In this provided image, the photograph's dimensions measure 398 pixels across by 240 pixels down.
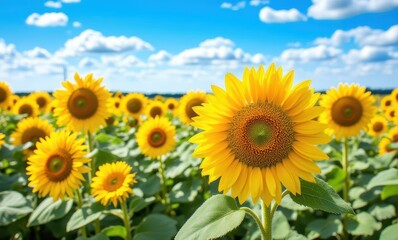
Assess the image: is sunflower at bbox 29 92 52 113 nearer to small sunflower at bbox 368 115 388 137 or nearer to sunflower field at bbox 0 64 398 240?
sunflower field at bbox 0 64 398 240

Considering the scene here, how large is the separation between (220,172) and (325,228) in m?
2.99

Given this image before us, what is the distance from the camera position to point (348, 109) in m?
5.71

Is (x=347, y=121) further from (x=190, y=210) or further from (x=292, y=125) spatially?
(x=292, y=125)

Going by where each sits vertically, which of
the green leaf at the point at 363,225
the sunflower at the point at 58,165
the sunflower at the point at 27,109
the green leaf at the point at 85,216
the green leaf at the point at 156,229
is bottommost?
the green leaf at the point at 363,225

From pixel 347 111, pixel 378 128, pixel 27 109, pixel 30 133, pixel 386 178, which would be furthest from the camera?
pixel 27 109

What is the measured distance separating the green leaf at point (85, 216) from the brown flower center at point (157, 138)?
228 centimetres

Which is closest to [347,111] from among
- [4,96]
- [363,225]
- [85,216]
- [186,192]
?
[363,225]

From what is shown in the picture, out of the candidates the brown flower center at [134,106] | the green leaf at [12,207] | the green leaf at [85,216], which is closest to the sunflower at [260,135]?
the green leaf at [85,216]

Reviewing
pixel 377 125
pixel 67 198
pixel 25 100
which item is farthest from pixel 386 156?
pixel 25 100

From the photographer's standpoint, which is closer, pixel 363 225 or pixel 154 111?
pixel 363 225

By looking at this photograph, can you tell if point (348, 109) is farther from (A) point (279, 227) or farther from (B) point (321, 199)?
(B) point (321, 199)

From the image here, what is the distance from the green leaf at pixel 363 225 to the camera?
15.5 ft

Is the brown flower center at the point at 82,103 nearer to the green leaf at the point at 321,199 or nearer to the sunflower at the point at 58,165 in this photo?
the sunflower at the point at 58,165

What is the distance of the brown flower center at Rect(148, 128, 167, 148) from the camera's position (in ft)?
21.4
